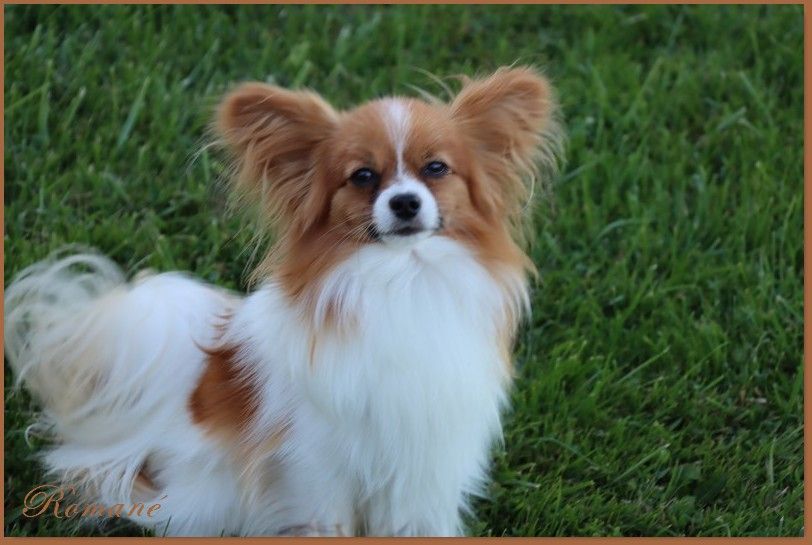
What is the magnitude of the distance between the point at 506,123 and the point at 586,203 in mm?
1727

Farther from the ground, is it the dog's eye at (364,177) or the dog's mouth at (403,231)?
the dog's eye at (364,177)

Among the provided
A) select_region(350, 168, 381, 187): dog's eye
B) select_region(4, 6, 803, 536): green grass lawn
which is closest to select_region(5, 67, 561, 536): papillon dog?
select_region(350, 168, 381, 187): dog's eye

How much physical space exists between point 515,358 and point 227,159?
1589 millimetres

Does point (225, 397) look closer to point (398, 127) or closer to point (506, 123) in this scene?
point (398, 127)

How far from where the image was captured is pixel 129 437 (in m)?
3.66

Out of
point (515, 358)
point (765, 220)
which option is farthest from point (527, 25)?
point (515, 358)

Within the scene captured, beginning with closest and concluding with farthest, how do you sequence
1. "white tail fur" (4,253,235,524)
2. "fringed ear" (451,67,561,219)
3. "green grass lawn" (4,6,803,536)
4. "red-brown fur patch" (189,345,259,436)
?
"fringed ear" (451,67,561,219) → "red-brown fur patch" (189,345,259,436) → "white tail fur" (4,253,235,524) → "green grass lawn" (4,6,803,536)

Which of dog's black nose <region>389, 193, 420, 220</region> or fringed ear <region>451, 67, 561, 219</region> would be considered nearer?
dog's black nose <region>389, 193, 420, 220</region>

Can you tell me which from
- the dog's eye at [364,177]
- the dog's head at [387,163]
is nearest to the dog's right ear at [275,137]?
the dog's head at [387,163]

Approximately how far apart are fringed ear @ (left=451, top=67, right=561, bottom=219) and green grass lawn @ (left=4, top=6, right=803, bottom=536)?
0.78 m

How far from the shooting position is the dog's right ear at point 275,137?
3168 millimetres

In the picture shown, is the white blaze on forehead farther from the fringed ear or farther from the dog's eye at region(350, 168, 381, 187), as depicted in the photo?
the fringed ear

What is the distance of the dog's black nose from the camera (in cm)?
300

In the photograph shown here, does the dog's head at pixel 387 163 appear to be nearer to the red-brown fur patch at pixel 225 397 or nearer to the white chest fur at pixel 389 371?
the white chest fur at pixel 389 371
